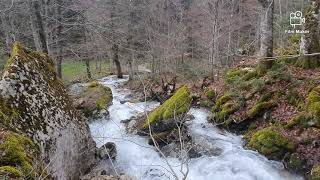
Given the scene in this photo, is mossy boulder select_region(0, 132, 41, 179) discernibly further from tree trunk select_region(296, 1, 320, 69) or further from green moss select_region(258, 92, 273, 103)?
tree trunk select_region(296, 1, 320, 69)

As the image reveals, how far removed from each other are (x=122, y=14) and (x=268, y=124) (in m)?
17.4

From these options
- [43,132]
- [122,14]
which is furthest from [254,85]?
[122,14]

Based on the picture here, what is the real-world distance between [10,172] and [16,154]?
2.20 feet

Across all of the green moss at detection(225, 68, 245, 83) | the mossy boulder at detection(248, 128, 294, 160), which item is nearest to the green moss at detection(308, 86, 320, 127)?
the mossy boulder at detection(248, 128, 294, 160)

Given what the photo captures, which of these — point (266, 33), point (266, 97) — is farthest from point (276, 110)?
point (266, 33)

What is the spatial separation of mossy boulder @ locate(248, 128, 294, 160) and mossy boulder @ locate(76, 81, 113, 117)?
20.5 ft

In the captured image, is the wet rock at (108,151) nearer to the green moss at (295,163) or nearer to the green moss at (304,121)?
the green moss at (295,163)

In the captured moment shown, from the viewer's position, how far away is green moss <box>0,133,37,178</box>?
5.64 meters

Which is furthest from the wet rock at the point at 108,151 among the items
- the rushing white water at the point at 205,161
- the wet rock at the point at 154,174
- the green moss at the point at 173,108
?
the green moss at the point at 173,108

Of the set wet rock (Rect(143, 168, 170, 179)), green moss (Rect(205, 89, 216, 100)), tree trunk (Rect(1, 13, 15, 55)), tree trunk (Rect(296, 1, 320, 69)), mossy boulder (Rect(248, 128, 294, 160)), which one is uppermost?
tree trunk (Rect(1, 13, 15, 55))

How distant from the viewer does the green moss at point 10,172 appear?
5.11 meters

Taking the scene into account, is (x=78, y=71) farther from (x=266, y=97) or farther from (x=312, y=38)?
(x=312, y=38)

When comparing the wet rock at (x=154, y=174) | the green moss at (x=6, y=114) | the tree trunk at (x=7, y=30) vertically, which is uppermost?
the tree trunk at (x=7, y=30)

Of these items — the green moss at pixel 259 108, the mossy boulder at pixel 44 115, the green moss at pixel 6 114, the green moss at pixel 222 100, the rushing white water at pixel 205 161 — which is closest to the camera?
the green moss at pixel 6 114
